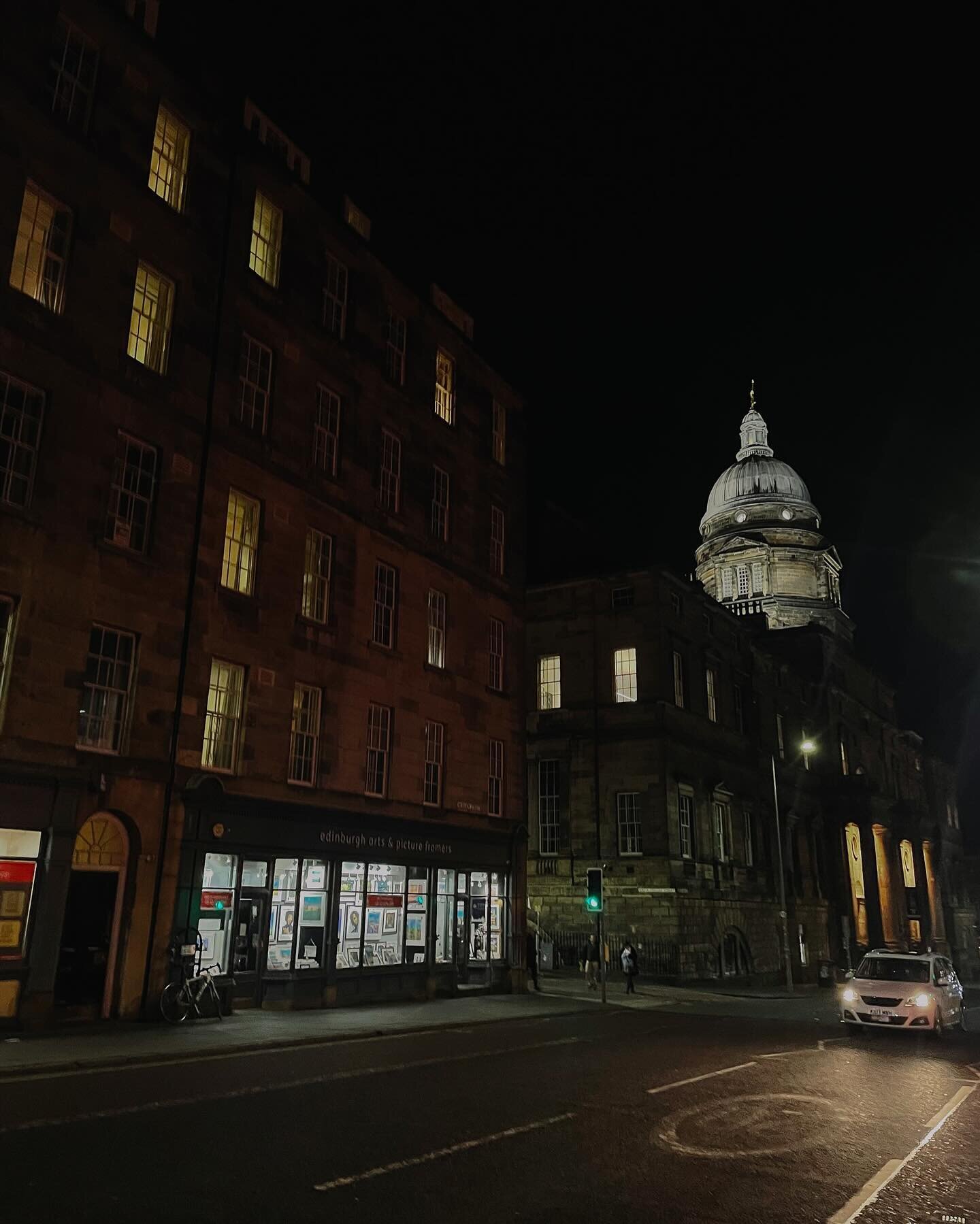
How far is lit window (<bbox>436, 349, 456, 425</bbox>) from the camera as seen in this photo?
102 feet

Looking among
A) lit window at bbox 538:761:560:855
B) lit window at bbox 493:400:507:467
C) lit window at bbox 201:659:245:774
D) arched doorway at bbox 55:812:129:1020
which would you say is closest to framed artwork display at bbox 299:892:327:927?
lit window at bbox 201:659:245:774

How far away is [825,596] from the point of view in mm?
84125

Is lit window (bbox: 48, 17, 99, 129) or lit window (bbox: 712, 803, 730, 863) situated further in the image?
lit window (bbox: 712, 803, 730, 863)

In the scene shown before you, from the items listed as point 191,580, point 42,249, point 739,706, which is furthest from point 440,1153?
point 739,706

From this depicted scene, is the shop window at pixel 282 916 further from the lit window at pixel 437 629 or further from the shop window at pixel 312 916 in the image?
the lit window at pixel 437 629

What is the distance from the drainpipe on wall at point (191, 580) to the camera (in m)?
19.0

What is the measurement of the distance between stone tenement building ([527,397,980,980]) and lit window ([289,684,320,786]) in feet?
62.8

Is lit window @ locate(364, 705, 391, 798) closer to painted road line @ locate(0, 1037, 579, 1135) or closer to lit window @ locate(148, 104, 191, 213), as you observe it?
painted road line @ locate(0, 1037, 579, 1135)

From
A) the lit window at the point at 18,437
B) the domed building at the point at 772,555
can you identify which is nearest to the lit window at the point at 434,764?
the lit window at the point at 18,437

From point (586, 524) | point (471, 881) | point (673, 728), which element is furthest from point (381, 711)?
point (586, 524)

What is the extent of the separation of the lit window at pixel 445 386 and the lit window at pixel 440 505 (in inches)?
76.7

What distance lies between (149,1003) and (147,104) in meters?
19.0

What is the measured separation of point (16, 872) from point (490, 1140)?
1125 centimetres

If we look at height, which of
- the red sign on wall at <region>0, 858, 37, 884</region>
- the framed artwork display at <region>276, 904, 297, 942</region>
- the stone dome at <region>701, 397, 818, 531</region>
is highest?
the stone dome at <region>701, 397, 818, 531</region>
